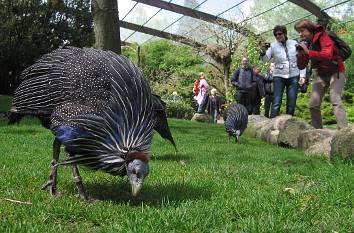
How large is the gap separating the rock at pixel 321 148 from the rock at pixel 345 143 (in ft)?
3.70

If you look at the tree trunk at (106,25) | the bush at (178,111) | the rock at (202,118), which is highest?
the tree trunk at (106,25)

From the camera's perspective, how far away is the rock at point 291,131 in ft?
32.6

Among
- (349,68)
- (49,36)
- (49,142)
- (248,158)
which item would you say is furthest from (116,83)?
(349,68)

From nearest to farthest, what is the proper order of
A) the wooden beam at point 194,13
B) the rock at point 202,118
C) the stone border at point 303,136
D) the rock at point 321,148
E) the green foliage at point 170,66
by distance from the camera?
the stone border at point 303,136
the rock at point 321,148
the rock at point 202,118
the wooden beam at point 194,13
the green foliage at point 170,66

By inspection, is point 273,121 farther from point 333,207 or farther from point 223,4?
point 223,4

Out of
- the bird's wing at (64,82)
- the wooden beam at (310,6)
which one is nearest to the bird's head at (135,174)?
the bird's wing at (64,82)

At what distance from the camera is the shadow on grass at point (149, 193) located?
4086 mm

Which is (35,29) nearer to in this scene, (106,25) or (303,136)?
(106,25)

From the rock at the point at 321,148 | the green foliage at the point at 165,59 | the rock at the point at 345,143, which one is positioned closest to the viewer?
the rock at the point at 345,143

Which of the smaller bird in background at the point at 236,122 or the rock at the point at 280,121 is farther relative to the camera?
the rock at the point at 280,121

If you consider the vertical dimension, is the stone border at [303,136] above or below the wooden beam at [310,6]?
below

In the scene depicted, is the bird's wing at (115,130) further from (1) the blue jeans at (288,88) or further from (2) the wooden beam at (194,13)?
(2) the wooden beam at (194,13)

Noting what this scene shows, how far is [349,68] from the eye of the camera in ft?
86.5

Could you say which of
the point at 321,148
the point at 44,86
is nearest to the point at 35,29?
the point at 321,148
